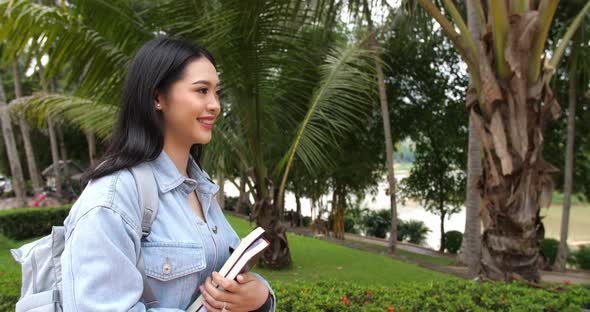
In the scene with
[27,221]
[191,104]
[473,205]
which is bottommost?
[27,221]

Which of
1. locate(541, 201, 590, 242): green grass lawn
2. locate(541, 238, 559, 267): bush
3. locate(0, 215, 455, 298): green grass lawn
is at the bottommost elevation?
locate(541, 201, 590, 242): green grass lawn

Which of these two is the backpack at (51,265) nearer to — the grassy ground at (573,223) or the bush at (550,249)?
the bush at (550,249)

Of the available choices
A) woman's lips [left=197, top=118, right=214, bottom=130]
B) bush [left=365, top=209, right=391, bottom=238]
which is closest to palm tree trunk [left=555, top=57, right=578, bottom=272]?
bush [left=365, top=209, right=391, bottom=238]

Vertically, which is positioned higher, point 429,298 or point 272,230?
point 429,298

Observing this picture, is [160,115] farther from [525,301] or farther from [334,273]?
[334,273]

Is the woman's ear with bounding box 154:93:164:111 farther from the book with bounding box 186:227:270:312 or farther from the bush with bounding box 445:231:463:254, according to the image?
the bush with bounding box 445:231:463:254

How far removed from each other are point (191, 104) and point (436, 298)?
2545 millimetres

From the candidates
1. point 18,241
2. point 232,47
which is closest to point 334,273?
point 232,47

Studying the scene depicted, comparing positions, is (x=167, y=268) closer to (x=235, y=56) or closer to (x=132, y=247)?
(x=132, y=247)

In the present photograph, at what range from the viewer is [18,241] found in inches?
444

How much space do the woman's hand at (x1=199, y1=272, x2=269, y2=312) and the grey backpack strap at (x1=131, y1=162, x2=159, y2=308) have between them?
126mm

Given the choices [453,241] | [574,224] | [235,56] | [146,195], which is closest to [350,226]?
[453,241]

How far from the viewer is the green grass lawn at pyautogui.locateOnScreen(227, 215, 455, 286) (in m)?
6.79

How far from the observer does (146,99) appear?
1217 millimetres
